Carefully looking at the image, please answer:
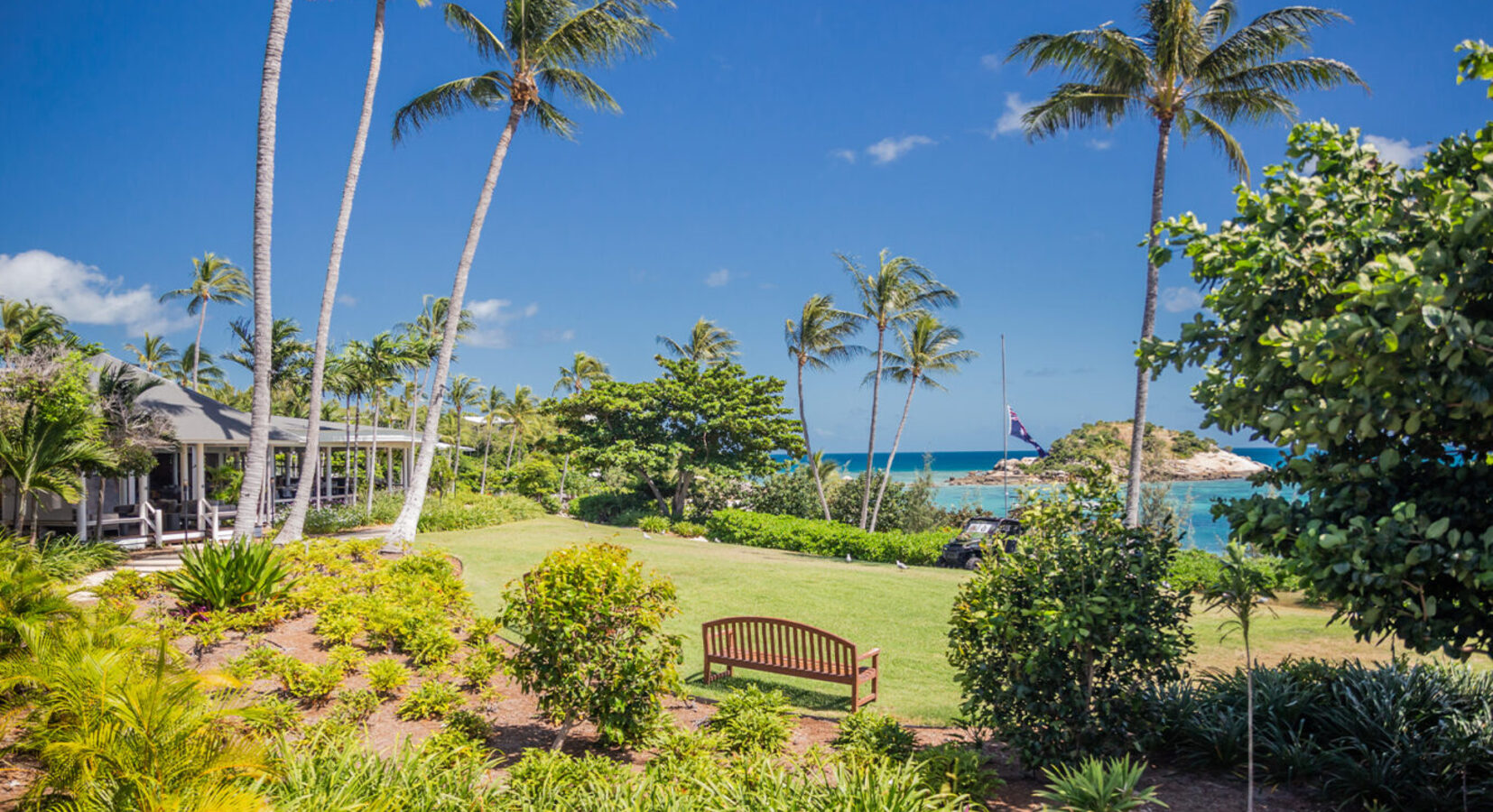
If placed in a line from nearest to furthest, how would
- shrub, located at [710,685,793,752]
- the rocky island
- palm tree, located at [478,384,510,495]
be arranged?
1. shrub, located at [710,685,793,752]
2. the rocky island
3. palm tree, located at [478,384,510,495]

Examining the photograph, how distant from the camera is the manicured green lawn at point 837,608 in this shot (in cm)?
895

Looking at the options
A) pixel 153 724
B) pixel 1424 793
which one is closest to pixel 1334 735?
pixel 1424 793

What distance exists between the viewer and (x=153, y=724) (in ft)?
14.1

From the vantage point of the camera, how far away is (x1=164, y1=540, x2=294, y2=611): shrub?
28.8 ft

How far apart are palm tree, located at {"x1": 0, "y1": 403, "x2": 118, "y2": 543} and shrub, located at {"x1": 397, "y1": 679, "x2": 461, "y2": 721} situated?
27.3 ft

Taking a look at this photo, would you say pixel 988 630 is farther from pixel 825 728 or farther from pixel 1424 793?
pixel 1424 793

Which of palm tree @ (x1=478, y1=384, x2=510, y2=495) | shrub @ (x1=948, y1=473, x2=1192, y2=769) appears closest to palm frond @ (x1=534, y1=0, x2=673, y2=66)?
shrub @ (x1=948, y1=473, x2=1192, y2=769)

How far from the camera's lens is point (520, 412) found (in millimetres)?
50219

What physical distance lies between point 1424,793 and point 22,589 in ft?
34.7

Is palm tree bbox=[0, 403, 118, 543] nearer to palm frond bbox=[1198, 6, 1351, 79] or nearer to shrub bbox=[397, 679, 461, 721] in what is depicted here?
shrub bbox=[397, 679, 461, 721]

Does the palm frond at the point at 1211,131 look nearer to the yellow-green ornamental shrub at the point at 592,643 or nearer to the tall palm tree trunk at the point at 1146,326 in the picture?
the tall palm tree trunk at the point at 1146,326

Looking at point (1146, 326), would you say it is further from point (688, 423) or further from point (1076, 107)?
point (688, 423)

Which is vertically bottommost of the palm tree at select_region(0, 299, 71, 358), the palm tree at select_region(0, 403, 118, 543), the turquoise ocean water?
the turquoise ocean water

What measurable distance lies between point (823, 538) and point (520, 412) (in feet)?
109
